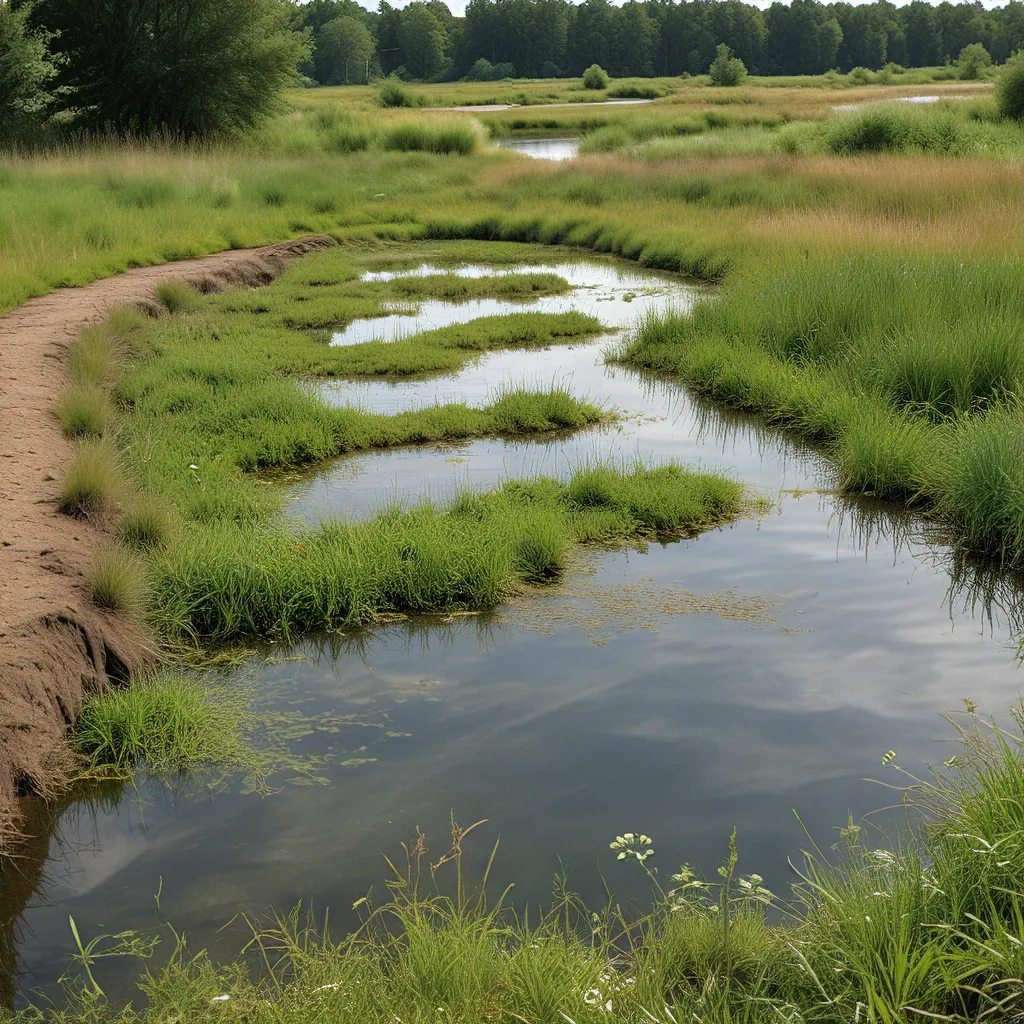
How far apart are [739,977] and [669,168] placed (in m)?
22.4

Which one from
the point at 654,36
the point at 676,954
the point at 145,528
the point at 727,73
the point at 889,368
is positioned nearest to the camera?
the point at 676,954

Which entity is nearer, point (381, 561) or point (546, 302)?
point (381, 561)

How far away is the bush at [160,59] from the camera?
25438 millimetres

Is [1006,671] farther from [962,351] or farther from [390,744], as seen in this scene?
[962,351]

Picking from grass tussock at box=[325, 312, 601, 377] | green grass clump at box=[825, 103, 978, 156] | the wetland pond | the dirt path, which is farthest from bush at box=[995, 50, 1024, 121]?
the dirt path

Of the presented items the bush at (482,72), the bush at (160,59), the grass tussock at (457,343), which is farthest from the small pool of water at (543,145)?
the bush at (482,72)

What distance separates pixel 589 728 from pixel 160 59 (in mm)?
26217

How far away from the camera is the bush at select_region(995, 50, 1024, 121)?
2981 centimetres

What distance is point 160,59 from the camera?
2589 cm

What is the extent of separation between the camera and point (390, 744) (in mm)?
4512

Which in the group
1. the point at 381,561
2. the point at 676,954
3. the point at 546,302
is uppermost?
the point at 546,302

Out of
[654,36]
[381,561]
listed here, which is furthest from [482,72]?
[381,561]

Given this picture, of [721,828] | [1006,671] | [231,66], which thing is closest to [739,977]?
[721,828]

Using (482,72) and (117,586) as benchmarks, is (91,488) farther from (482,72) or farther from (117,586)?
(482,72)
